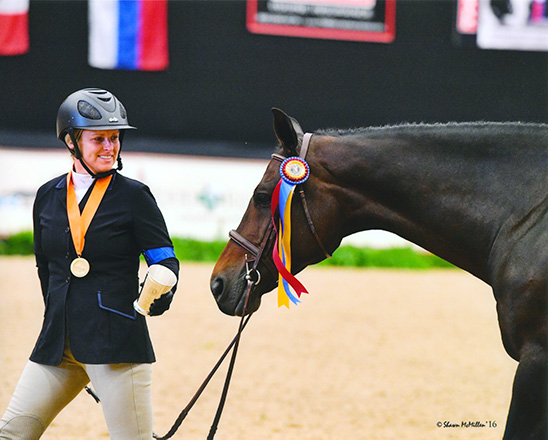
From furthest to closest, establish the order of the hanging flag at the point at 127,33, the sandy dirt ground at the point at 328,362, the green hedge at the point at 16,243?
1. the hanging flag at the point at 127,33
2. the green hedge at the point at 16,243
3. the sandy dirt ground at the point at 328,362

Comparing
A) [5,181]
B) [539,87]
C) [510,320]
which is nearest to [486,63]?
[539,87]

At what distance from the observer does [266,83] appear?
1086 cm

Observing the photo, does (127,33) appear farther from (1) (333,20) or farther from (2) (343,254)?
(2) (343,254)

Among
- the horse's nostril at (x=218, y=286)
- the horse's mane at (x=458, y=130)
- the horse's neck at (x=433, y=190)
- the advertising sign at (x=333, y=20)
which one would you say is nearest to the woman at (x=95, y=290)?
the horse's nostril at (x=218, y=286)

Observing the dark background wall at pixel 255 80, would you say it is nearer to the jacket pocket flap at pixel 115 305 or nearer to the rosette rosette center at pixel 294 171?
the rosette rosette center at pixel 294 171

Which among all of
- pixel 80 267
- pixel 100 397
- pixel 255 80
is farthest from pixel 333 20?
pixel 100 397

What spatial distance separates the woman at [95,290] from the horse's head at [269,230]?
229 mm

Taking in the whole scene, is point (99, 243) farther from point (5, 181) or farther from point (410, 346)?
point (5, 181)

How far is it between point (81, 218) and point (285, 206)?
0.70 metres

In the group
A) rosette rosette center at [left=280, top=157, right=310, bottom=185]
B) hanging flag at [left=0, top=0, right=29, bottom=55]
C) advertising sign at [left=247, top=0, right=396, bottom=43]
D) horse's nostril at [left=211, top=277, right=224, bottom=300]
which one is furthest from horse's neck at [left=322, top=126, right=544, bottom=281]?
hanging flag at [left=0, top=0, right=29, bottom=55]

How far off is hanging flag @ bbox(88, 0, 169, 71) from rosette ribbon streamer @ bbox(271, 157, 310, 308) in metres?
8.41

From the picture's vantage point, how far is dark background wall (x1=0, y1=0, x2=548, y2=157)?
10602mm

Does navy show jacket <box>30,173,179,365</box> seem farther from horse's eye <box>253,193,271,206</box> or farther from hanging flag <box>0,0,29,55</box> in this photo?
hanging flag <box>0,0,29,55</box>

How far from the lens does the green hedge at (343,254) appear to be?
1016 centimetres
